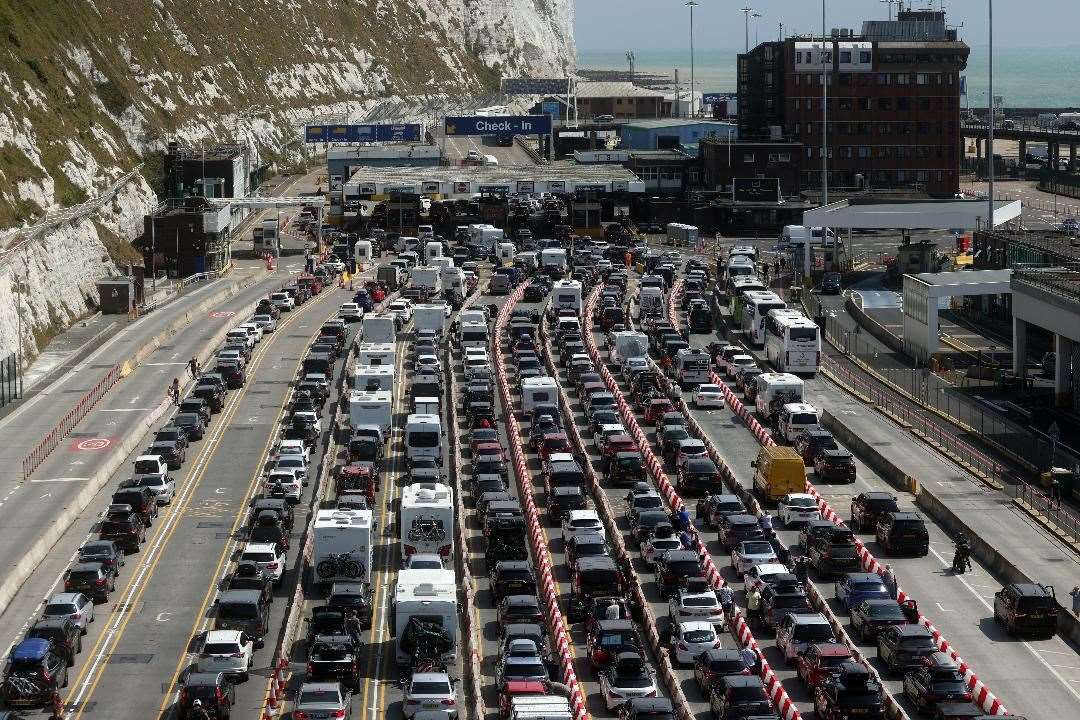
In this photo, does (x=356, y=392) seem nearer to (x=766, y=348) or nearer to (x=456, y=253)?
(x=766, y=348)

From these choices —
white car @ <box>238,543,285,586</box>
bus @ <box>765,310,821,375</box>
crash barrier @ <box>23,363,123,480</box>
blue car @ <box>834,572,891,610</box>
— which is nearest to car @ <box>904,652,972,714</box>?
blue car @ <box>834,572,891,610</box>

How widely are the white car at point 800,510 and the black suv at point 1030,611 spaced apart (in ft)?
34.3

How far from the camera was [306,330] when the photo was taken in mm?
103000

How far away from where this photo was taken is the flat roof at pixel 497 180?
149 metres

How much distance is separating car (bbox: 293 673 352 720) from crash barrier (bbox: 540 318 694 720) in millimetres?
5349

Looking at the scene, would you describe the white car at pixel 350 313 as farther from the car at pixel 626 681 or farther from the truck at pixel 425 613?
the car at pixel 626 681

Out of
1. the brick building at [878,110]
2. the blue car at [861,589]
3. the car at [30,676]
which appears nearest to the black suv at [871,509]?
the blue car at [861,589]

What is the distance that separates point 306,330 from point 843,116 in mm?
67933

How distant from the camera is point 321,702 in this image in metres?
42.5

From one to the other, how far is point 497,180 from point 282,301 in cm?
4623

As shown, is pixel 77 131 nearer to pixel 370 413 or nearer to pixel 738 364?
pixel 738 364

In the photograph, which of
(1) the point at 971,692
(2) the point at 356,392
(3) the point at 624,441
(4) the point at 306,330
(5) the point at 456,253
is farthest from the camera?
(5) the point at 456,253

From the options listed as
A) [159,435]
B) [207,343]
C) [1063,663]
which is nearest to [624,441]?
[159,435]

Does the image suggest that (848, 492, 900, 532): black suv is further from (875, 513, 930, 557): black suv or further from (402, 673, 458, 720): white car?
(402, 673, 458, 720): white car
